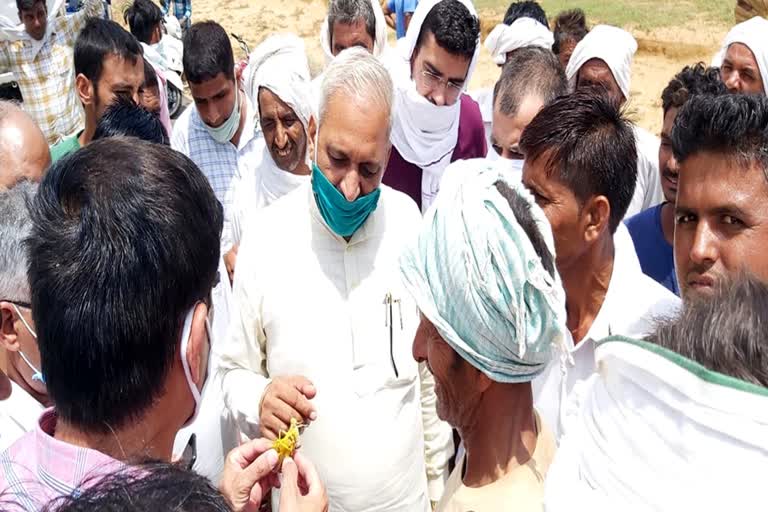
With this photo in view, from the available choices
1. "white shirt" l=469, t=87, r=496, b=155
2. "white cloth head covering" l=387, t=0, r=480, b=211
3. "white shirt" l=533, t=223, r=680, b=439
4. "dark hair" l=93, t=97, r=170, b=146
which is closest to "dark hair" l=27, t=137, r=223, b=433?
"white shirt" l=533, t=223, r=680, b=439

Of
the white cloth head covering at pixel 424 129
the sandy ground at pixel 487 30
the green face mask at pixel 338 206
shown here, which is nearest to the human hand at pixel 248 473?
the green face mask at pixel 338 206

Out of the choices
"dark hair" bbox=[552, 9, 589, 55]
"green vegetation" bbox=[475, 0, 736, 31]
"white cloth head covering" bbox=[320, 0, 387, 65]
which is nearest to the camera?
"white cloth head covering" bbox=[320, 0, 387, 65]

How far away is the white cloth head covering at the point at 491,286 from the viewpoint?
151 centimetres

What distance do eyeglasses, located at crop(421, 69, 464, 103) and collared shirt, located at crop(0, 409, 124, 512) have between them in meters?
3.00

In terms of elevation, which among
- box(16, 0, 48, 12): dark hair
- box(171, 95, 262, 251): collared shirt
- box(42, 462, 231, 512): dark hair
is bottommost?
box(171, 95, 262, 251): collared shirt

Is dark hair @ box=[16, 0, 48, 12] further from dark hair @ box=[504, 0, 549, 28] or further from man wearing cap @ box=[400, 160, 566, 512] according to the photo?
man wearing cap @ box=[400, 160, 566, 512]

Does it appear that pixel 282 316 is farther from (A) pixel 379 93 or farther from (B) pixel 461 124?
(B) pixel 461 124

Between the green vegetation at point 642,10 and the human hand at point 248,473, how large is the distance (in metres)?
16.0

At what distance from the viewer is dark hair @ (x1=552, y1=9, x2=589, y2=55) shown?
20.2ft

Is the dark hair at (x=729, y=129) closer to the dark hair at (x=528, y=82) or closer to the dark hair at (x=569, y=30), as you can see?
the dark hair at (x=528, y=82)

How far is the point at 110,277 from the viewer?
4.49 ft

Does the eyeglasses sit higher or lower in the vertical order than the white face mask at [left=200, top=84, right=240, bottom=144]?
higher

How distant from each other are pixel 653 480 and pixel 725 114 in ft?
5.03

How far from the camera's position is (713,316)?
1.08 metres
